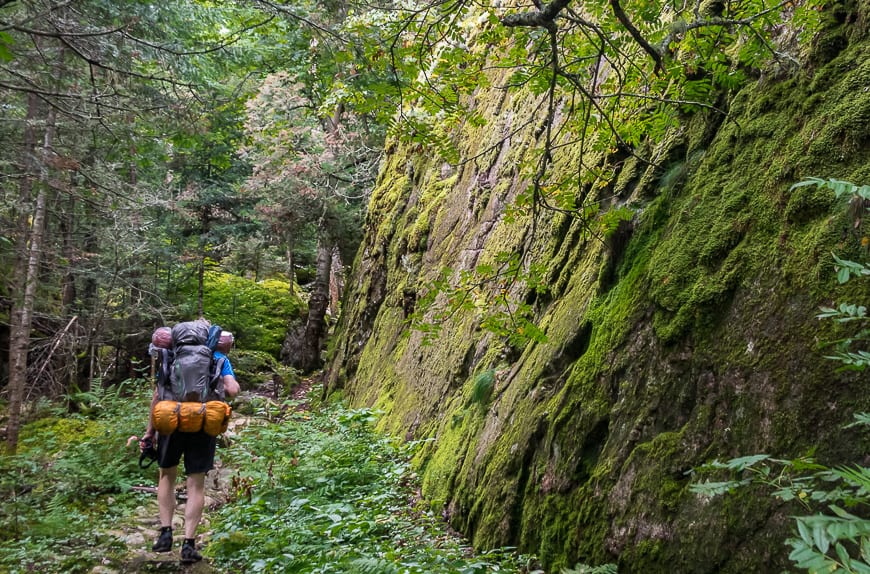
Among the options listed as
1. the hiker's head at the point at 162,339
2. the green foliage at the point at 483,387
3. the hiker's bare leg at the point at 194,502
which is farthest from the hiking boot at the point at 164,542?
the green foliage at the point at 483,387

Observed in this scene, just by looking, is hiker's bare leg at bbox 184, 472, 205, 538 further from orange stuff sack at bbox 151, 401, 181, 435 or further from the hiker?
orange stuff sack at bbox 151, 401, 181, 435

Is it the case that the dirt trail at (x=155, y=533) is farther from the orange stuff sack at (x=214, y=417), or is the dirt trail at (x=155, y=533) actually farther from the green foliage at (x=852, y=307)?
the green foliage at (x=852, y=307)

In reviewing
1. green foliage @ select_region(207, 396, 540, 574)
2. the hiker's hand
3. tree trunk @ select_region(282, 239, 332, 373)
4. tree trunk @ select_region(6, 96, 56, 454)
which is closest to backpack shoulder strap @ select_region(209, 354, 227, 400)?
the hiker's hand

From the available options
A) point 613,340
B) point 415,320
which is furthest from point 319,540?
point 613,340

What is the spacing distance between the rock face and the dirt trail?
2228mm

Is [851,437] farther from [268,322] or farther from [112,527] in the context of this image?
[268,322]

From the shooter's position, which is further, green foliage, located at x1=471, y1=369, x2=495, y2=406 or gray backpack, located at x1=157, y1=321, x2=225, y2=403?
green foliage, located at x1=471, y1=369, x2=495, y2=406

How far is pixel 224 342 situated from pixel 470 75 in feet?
10.5

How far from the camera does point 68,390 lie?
1169cm

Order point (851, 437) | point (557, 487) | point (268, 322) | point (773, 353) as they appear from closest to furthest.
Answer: point (851, 437) → point (773, 353) → point (557, 487) → point (268, 322)

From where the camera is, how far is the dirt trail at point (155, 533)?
4461 mm

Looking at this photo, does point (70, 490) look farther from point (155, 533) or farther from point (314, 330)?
point (314, 330)

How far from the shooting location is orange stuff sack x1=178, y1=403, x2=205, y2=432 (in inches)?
189

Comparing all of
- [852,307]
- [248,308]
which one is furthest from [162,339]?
[248,308]
